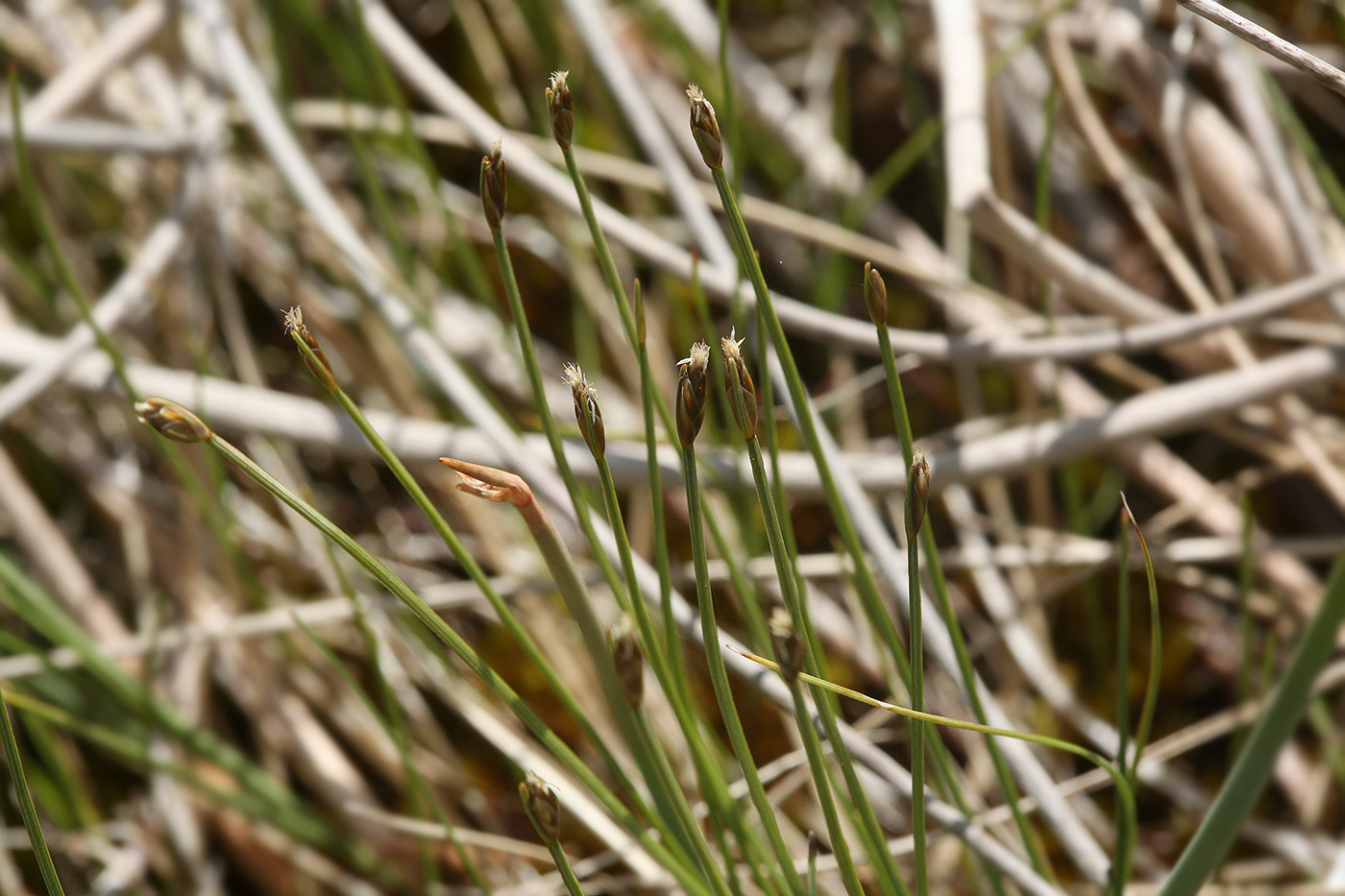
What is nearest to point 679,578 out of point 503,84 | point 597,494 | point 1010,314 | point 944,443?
point 597,494

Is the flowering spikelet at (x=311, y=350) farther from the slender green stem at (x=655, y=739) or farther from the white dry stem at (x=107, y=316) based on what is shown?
the white dry stem at (x=107, y=316)

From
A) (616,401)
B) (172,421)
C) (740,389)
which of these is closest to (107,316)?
(616,401)

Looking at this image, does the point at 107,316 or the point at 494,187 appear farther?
the point at 107,316

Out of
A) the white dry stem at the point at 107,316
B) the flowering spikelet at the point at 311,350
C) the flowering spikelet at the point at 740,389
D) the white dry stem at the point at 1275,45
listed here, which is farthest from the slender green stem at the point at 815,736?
the white dry stem at the point at 107,316

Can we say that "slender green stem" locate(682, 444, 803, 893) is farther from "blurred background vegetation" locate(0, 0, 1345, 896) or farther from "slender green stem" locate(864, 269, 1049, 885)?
"blurred background vegetation" locate(0, 0, 1345, 896)

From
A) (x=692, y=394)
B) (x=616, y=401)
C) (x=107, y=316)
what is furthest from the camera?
(x=616, y=401)

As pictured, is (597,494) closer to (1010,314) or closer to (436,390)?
(436,390)

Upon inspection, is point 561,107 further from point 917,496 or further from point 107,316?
point 107,316
